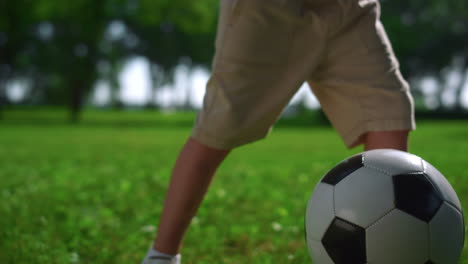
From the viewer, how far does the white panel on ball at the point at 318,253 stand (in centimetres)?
220

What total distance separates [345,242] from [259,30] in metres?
1.05

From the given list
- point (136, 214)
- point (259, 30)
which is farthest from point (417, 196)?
point (136, 214)

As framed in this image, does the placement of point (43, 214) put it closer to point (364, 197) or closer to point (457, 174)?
point (364, 197)

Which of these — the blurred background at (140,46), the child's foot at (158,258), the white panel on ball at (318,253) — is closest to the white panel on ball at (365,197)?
the white panel on ball at (318,253)

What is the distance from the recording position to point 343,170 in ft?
7.52

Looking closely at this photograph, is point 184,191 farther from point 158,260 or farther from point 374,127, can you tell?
point 374,127

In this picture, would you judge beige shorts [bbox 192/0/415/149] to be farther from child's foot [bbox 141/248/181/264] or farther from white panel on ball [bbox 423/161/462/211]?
child's foot [bbox 141/248/181/264]

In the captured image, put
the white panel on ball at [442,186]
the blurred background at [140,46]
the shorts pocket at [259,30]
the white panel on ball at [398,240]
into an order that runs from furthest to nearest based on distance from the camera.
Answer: the blurred background at [140,46] → the shorts pocket at [259,30] → the white panel on ball at [442,186] → the white panel on ball at [398,240]

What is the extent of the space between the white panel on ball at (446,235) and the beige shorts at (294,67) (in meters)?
0.61

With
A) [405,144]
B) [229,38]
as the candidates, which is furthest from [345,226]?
[229,38]

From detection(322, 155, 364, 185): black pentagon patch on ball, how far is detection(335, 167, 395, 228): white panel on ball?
0.05 metres

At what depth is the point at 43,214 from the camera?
434cm

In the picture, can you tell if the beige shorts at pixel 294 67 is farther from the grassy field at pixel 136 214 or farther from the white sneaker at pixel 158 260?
the grassy field at pixel 136 214

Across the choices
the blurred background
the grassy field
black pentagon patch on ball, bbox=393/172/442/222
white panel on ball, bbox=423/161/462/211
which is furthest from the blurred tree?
black pentagon patch on ball, bbox=393/172/442/222
